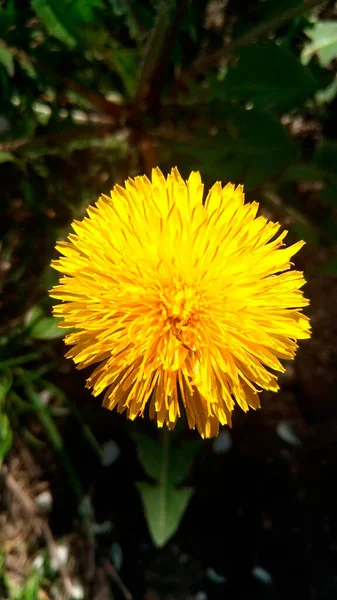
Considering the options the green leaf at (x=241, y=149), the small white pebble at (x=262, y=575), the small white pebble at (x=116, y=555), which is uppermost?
the green leaf at (x=241, y=149)

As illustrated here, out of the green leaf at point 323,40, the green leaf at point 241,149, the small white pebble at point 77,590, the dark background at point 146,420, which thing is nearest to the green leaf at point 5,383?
the dark background at point 146,420

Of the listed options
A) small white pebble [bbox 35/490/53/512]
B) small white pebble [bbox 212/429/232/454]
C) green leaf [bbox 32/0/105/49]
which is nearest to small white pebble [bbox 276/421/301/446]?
small white pebble [bbox 212/429/232/454]

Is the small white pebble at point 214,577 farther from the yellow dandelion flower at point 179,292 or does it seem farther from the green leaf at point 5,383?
the yellow dandelion flower at point 179,292

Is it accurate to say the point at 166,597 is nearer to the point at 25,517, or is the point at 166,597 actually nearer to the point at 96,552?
the point at 96,552

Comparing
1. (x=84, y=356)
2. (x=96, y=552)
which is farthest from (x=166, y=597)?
(x=84, y=356)

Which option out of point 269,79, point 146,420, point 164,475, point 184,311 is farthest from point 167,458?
point 269,79

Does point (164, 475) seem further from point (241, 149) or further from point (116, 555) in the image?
point (241, 149)
